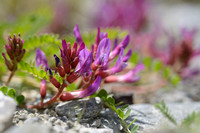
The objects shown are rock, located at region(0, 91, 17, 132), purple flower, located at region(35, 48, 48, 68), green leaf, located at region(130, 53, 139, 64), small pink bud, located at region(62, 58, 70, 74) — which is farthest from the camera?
green leaf, located at region(130, 53, 139, 64)

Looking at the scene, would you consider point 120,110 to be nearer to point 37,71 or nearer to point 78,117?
point 78,117

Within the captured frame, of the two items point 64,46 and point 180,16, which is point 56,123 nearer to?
point 64,46

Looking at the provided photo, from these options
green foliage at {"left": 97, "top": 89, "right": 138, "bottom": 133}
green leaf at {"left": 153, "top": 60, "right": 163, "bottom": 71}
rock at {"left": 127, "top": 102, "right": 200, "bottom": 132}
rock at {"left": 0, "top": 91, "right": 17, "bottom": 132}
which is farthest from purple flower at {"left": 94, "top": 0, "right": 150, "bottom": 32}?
rock at {"left": 0, "top": 91, "right": 17, "bottom": 132}

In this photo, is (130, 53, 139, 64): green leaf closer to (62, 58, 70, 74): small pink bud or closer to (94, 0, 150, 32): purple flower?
(62, 58, 70, 74): small pink bud

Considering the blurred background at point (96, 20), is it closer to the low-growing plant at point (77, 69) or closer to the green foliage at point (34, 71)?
the green foliage at point (34, 71)

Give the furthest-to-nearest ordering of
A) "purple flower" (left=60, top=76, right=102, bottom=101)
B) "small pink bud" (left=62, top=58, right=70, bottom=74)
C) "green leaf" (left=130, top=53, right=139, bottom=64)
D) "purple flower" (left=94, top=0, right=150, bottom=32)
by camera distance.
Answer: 1. "purple flower" (left=94, top=0, right=150, bottom=32)
2. "green leaf" (left=130, top=53, right=139, bottom=64)
3. "purple flower" (left=60, top=76, right=102, bottom=101)
4. "small pink bud" (left=62, top=58, right=70, bottom=74)

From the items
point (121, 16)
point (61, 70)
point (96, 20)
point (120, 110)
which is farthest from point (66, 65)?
point (96, 20)
